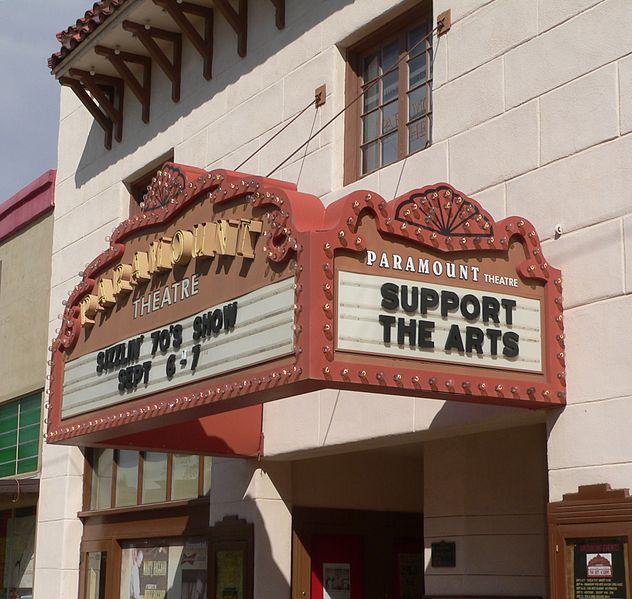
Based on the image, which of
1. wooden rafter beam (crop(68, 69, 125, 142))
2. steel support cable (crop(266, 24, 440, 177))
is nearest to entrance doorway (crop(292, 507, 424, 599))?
steel support cable (crop(266, 24, 440, 177))

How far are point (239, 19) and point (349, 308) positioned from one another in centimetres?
694

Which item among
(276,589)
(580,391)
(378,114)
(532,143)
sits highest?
(378,114)

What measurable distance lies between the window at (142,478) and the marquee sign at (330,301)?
3814mm

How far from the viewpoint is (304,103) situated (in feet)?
41.5

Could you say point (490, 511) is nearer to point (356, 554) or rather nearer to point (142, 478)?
point (356, 554)

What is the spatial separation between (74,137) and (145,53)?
99.9 inches

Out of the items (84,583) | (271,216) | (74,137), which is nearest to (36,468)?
(84,583)

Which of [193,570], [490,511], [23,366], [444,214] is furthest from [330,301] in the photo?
[23,366]

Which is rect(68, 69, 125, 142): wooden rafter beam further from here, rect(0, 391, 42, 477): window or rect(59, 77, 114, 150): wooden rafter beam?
rect(0, 391, 42, 477): window

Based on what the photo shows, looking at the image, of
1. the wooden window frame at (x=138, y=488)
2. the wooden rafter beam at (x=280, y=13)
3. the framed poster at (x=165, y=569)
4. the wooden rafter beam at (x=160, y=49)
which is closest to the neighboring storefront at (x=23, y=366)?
the wooden window frame at (x=138, y=488)

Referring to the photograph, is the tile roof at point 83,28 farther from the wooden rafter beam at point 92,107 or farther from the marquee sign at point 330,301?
the marquee sign at point 330,301

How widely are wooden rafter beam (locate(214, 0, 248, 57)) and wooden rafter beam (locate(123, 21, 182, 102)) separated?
1.44 metres

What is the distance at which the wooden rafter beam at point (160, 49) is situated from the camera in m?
15.2

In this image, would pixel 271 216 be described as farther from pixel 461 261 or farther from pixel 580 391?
pixel 580 391
